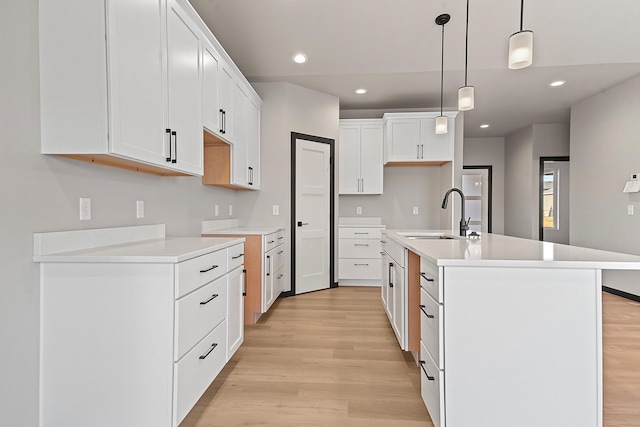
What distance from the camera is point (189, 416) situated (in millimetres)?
1734

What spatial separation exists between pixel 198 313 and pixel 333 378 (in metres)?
1.04

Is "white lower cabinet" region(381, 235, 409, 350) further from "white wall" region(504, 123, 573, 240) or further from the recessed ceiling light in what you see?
"white wall" region(504, 123, 573, 240)

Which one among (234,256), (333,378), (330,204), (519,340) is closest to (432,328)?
(519,340)

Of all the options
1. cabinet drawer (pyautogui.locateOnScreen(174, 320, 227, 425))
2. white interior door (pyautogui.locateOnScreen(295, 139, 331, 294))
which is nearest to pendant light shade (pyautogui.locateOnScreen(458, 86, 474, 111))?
white interior door (pyautogui.locateOnScreen(295, 139, 331, 294))

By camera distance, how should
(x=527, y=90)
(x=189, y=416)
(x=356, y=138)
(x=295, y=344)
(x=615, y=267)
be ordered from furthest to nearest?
(x=356, y=138), (x=527, y=90), (x=295, y=344), (x=189, y=416), (x=615, y=267)

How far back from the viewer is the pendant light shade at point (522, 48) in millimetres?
1974

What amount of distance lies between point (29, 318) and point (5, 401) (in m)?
0.31

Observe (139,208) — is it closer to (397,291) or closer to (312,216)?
(397,291)

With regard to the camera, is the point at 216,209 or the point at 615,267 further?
the point at 216,209

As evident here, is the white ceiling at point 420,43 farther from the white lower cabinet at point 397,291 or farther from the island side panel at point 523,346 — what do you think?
the island side panel at point 523,346

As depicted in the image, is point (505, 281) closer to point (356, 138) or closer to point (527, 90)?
point (356, 138)

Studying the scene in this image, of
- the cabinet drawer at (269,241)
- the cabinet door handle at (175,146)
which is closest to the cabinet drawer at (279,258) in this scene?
the cabinet drawer at (269,241)

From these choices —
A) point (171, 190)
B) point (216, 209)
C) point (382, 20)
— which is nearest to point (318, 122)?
point (382, 20)

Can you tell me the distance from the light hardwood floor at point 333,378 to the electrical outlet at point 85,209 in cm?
119
